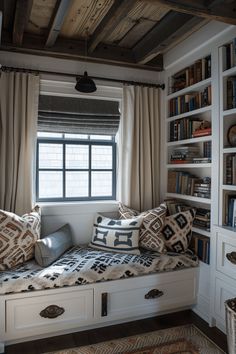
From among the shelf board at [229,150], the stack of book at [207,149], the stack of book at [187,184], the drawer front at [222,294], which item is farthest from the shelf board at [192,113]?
the drawer front at [222,294]

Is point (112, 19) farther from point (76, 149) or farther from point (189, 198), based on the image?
point (189, 198)

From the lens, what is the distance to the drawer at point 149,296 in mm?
2303

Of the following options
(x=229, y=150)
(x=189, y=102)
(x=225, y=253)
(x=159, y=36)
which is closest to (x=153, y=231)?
(x=225, y=253)

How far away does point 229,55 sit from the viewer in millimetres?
2277

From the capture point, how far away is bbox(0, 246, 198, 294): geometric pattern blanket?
2064mm

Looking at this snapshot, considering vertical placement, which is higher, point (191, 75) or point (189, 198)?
point (191, 75)

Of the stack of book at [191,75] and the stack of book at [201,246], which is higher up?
the stack of book at [191,75]

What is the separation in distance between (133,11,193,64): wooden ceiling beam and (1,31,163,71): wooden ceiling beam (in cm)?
14

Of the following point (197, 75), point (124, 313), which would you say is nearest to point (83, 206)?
point (124, 313)

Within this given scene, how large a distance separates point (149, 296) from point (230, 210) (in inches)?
39.5

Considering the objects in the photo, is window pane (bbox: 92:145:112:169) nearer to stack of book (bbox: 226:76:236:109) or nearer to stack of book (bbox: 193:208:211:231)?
stack of book (bbox: 193:208:211:231)

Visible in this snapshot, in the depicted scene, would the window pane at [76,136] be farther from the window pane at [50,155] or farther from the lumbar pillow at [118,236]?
the lumbar pillow at [118,236]

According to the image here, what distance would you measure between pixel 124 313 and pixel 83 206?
1098 mm

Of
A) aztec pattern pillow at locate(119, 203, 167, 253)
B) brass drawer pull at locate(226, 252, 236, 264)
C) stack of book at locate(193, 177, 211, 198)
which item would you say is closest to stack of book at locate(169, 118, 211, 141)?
stack of book at locate(193, 177, 211, 198)
